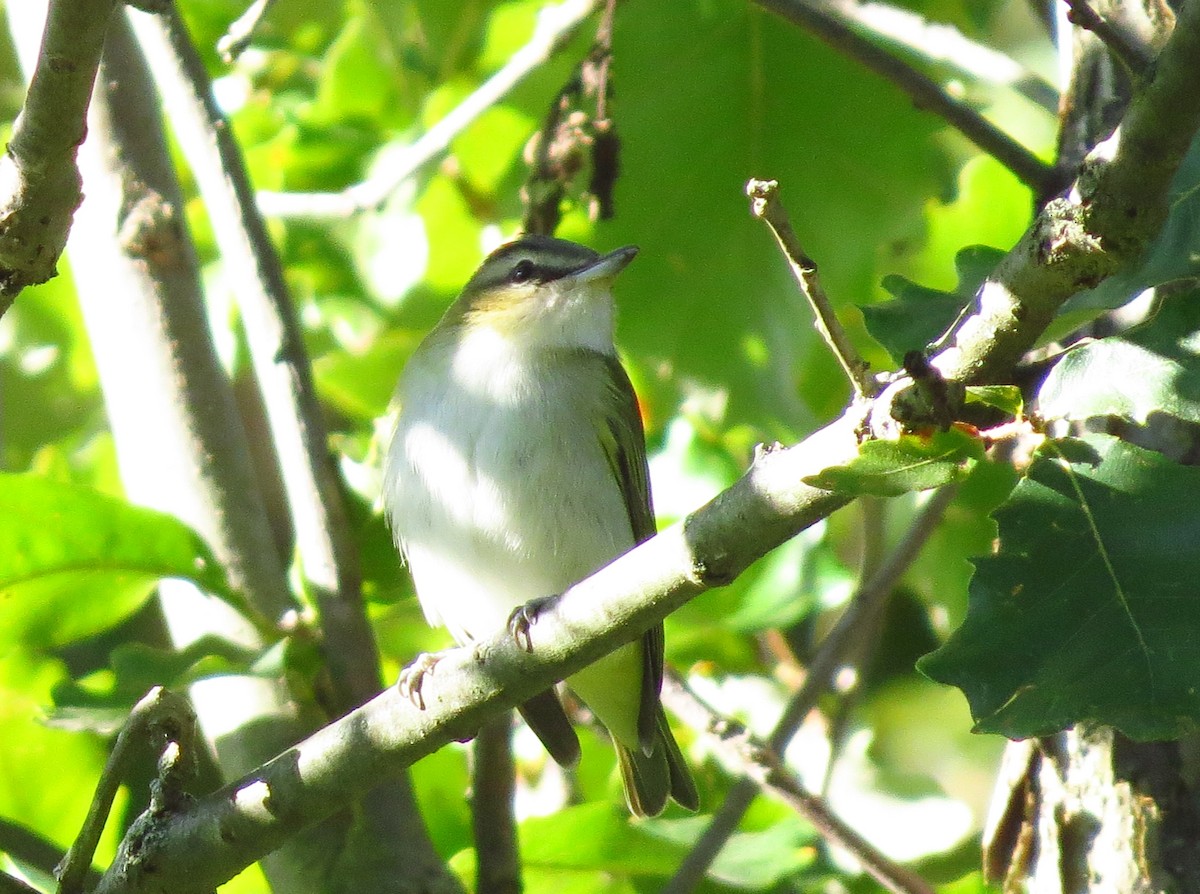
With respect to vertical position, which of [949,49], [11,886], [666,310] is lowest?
[11,886]

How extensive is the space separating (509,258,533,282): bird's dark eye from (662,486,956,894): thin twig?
160 centimetres

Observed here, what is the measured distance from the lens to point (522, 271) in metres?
5.06

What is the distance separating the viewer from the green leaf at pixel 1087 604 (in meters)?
2.32

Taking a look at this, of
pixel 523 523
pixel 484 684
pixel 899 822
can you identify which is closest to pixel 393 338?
pixel 523 523

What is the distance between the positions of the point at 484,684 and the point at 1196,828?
5.46 ft

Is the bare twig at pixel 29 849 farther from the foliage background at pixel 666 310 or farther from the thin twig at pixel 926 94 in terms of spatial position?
the thin twig at pixel 926 94

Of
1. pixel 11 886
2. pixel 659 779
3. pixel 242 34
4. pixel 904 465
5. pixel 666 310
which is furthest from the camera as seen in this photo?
pixel 666 310

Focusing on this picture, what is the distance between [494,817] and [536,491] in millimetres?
1123

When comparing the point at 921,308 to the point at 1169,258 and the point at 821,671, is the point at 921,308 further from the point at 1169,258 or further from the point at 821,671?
the point at 821,671

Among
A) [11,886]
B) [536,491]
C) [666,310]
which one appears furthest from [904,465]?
[666,310]

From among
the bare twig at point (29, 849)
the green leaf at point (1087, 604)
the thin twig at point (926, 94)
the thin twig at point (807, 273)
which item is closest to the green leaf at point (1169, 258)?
the green leaf at point (1087, 604)

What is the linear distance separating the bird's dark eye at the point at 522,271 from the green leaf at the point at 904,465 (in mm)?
3067

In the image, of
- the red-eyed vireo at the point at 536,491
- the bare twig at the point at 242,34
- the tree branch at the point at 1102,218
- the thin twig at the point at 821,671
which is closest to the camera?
the tree branch at the point at 1102,218

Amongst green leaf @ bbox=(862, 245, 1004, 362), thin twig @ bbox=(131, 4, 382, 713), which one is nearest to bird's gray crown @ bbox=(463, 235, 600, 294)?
thin twig @ bbox=(131, 4, 382, 713)
